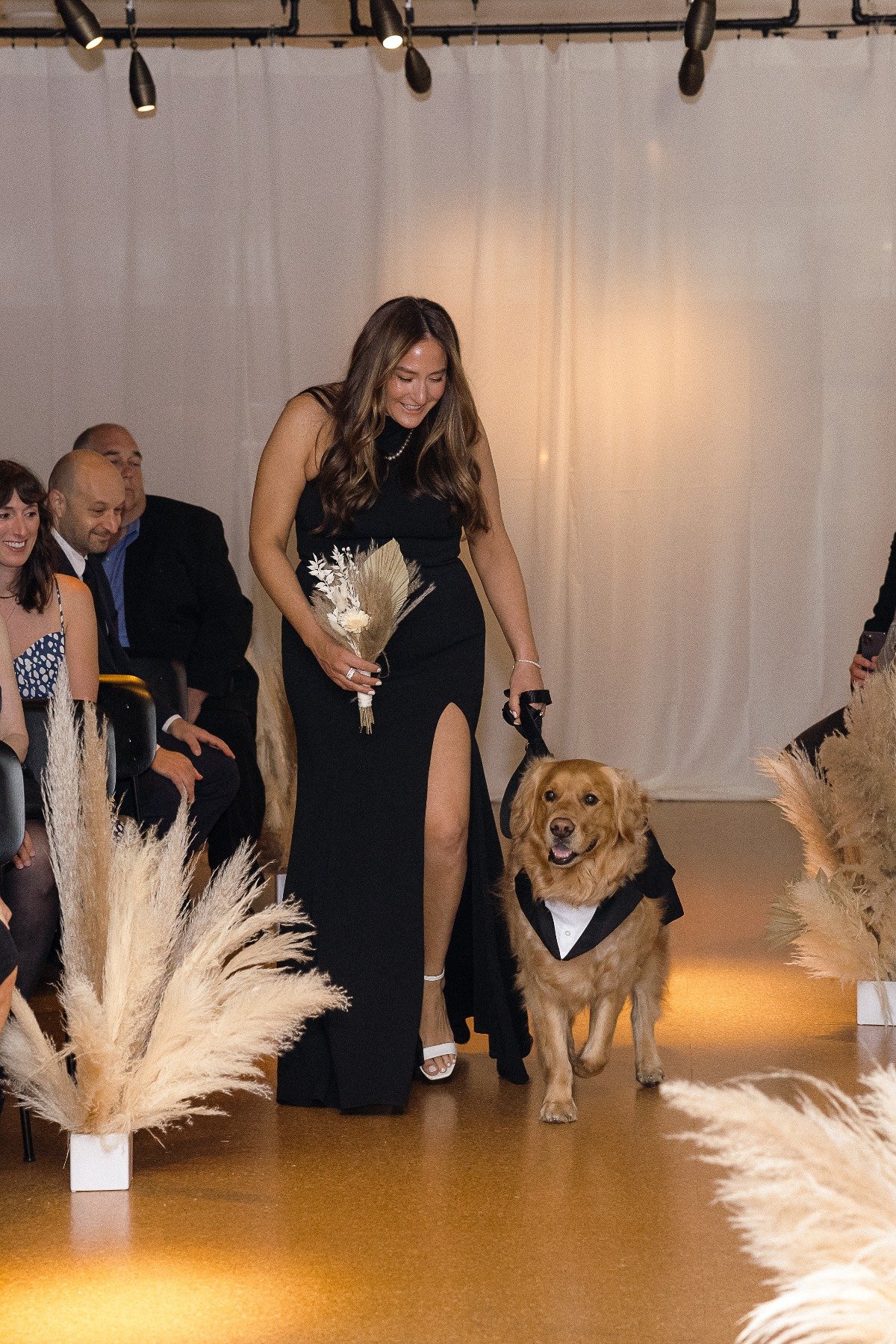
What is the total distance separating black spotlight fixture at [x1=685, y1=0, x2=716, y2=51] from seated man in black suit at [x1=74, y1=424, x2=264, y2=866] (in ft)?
11.7

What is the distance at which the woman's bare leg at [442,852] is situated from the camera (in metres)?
3.40

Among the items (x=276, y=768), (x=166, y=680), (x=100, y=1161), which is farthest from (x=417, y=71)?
(x=100, y=1161)

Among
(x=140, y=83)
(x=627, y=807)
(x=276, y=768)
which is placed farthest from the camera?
(x=140, y=83)

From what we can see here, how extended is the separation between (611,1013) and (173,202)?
6035 millimetres

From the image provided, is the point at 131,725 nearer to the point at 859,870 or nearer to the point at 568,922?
the point at 568,922

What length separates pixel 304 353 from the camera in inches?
325

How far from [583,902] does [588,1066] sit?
0.34 m

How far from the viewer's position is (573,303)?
828cm

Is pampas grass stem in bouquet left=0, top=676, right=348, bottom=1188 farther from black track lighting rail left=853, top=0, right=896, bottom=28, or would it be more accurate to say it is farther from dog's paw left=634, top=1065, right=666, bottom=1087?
black track lighting rail left=853, top=0, right=896, bottom=28

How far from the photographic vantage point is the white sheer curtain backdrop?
810 centimetres

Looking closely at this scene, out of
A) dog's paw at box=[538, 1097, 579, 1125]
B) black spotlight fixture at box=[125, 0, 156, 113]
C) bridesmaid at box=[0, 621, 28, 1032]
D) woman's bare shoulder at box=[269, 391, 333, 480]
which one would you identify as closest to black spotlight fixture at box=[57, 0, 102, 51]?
black spotlight fixture at box=[125, 0, 156, 113]

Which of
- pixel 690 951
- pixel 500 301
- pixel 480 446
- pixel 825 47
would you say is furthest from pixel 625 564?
pixel 480 446

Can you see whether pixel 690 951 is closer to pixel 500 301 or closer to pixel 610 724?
pixel 610 724

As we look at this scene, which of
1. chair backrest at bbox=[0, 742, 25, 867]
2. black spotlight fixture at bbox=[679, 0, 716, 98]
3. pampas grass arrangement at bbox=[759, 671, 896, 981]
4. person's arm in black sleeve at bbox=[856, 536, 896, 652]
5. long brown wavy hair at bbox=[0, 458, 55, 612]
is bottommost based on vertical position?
pampas grass arrangement at bbox=[759, 671, 896, 981]
